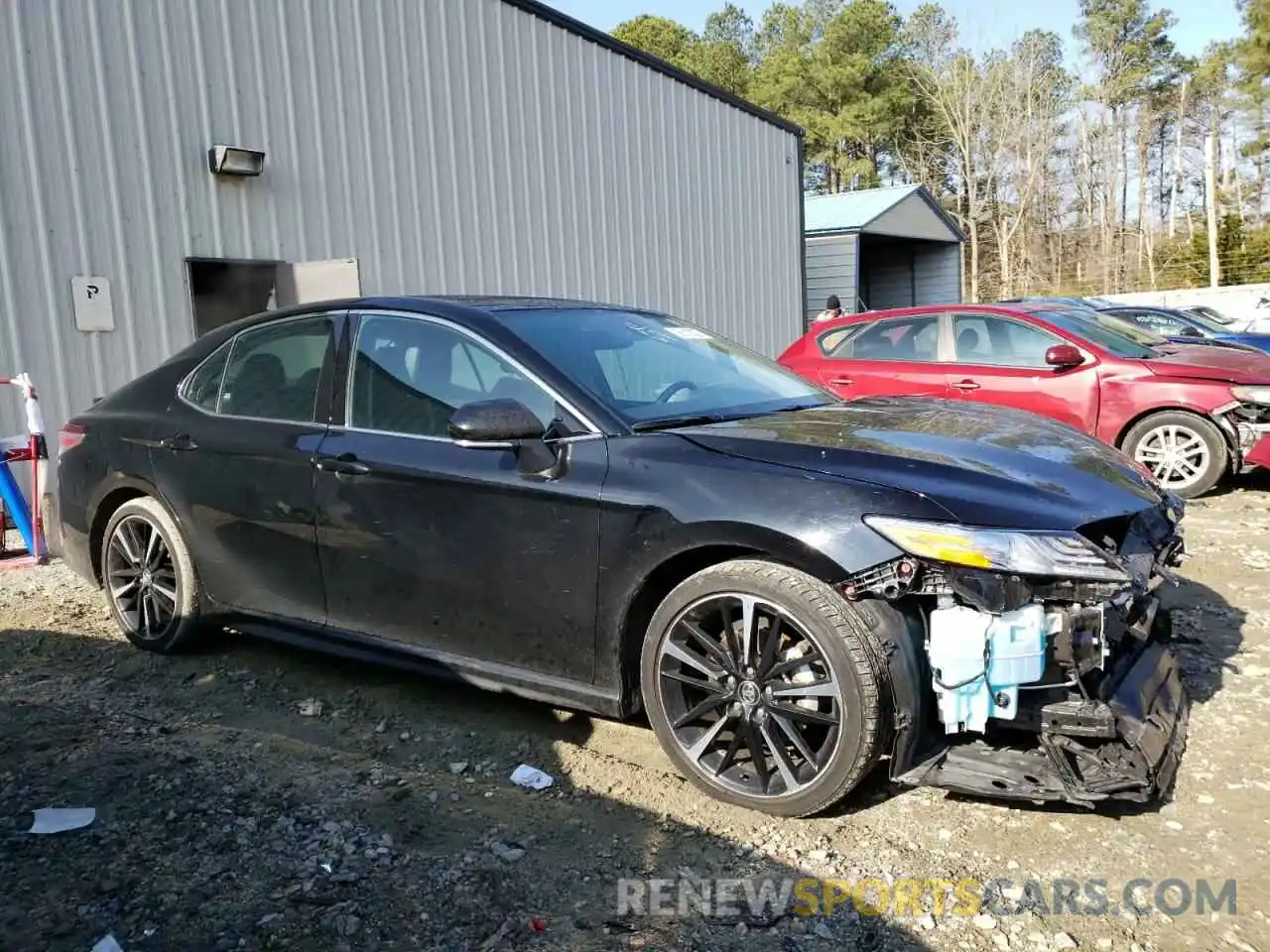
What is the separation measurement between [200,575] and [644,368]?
2092mm

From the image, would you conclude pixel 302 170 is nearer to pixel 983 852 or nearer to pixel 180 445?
pixel 180 445

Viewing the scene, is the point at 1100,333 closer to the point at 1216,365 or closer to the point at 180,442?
the point at 1216,365

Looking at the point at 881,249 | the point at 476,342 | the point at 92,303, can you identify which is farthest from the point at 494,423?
the point at 881,249

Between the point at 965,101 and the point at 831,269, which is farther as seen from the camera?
the point at 965,101

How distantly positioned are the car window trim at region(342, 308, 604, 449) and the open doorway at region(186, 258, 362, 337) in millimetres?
5363

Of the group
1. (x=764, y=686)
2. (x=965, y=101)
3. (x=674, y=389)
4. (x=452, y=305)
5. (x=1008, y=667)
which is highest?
(x=965, y=101)

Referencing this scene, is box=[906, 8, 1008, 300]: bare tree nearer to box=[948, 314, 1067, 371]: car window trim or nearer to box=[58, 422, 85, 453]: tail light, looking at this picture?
box=[948, 314, 1067, 371]: car window trim

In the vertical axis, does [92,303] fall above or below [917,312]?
above

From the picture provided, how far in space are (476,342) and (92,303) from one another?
216 inches

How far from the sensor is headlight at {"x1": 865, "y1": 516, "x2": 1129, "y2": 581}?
2621mm

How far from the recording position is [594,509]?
308 cm

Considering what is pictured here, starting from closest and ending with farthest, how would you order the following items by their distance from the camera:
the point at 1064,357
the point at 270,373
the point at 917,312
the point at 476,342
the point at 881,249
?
the point at 476,342
the point at 270,373
the point at 1064,357
the point at 917,312
the point at 881,249

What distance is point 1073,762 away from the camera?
2637 millimetres

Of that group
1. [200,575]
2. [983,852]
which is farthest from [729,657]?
[200,575]
